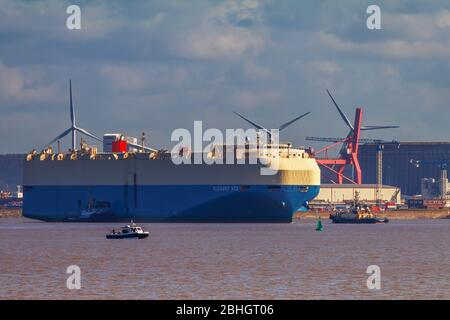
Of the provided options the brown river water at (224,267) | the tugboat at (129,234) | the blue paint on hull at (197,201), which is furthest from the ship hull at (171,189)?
the tugboat at (129,234)

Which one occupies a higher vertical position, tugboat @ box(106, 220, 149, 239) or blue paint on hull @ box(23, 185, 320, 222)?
blue paint on hull @ box(23, 185, 320, 222)

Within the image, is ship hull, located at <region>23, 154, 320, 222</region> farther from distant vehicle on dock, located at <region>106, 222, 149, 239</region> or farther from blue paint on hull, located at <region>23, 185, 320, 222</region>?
distant vehicle on dock, located at <region>106, 222, 149, 239</region>

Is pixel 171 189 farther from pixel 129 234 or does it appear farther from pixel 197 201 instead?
pixel 129 234

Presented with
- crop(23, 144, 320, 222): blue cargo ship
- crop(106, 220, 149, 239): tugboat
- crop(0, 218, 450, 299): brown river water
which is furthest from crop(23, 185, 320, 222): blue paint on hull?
crop(106, 220, 149, 239): tugboat

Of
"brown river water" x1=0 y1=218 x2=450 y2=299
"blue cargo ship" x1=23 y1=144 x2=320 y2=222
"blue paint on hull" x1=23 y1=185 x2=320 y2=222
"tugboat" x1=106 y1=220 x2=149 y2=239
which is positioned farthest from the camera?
"blue cargo ship" x1=23 y1=144 x2=320 y2=222

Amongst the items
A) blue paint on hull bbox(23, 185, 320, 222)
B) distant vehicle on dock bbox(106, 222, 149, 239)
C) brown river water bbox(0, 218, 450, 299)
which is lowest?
brown river water bbox(0, 218, 450, 299)
